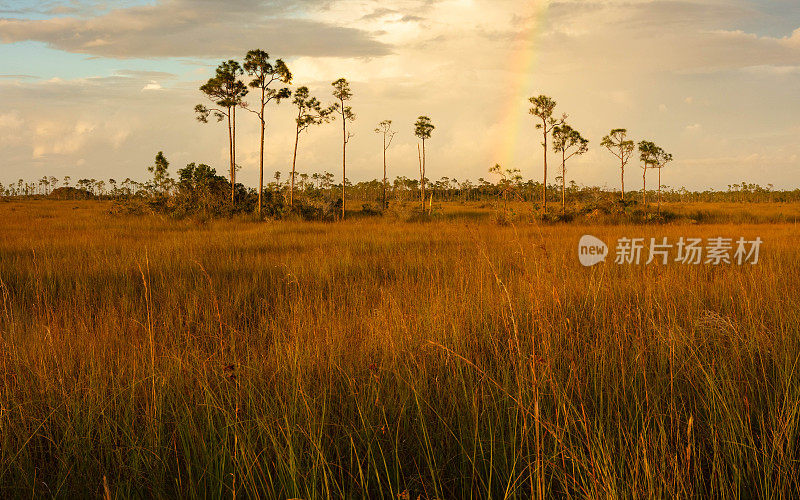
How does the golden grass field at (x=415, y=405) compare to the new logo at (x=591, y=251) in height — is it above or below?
below

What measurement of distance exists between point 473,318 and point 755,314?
9.37 ft

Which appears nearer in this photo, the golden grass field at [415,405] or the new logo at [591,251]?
the golden grass field at [415,405]

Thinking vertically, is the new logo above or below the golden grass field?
above

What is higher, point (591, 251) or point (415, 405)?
point (591, 251)

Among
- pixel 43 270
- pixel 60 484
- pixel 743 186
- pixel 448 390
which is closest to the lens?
pixel 60 484

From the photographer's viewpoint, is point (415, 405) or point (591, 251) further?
point (591, 251)

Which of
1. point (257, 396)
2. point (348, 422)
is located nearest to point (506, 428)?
point (348, 422)

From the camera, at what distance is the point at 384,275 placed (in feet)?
26.4

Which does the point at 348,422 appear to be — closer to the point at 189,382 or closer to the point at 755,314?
the point at 189,382

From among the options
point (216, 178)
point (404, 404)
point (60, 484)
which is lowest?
point (60, 484)

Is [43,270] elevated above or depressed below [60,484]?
above

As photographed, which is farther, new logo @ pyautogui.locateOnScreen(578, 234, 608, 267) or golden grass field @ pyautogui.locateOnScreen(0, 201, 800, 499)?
new logo @ pyautogui.locateOnScreen(578, 234, 608, 267)

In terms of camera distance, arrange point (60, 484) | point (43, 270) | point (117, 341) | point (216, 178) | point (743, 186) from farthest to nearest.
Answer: point (743, 186) → point (216, 178) → point (43, 270) → point (117, 341) → point (60, 484)

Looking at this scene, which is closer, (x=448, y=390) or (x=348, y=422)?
(x=348, y=422)
